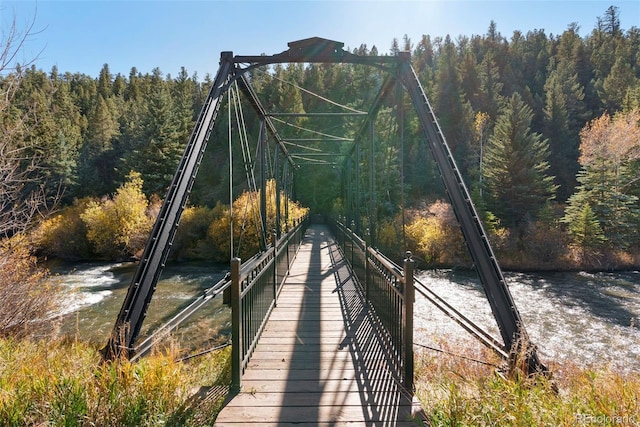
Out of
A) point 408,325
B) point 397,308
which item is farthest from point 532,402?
point 397,308

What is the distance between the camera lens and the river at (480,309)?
966cm

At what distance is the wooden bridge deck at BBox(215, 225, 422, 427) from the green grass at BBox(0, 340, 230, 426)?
0.34 m

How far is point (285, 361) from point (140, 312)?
1.48 meters

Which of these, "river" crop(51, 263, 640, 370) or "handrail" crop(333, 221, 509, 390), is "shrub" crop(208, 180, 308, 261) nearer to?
→ "river" crop(51, 263, 640, 370)

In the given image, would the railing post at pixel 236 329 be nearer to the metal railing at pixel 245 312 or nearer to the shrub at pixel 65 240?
the metal railing at pixel 245 312

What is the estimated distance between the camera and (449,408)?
2334mm

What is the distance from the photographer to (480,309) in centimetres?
1304

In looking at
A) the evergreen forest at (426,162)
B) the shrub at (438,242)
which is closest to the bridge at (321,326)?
the evergreen forest at (426,162)

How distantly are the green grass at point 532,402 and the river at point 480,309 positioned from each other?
10.5 feet

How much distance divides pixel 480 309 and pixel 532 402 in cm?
1203

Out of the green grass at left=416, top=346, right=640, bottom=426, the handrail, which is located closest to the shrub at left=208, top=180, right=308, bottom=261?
the handrail

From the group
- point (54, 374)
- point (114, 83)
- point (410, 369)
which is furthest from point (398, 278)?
point (114, 83)

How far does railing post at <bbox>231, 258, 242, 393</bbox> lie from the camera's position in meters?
2.86

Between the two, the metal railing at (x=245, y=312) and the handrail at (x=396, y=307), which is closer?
the handrail at (x=396, y=307)
